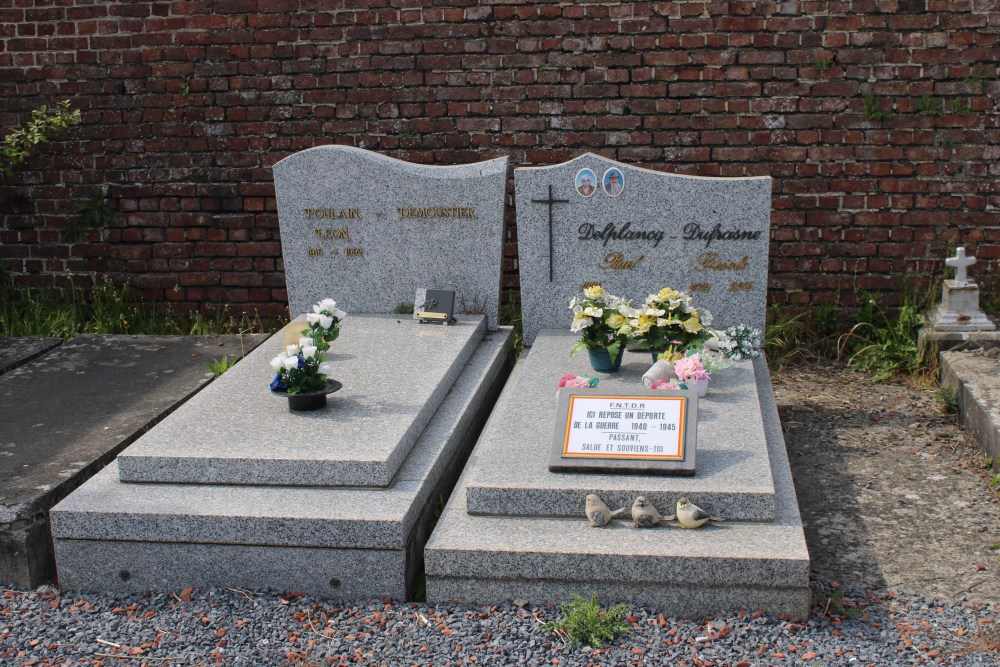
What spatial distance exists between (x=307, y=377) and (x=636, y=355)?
162 cm

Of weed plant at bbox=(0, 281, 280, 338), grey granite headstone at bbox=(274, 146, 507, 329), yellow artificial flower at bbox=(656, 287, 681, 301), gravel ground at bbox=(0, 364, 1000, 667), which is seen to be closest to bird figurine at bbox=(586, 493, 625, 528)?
gravel ground at bbox=(0, 364, 1000, 667)

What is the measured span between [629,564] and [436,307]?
2.44 meters

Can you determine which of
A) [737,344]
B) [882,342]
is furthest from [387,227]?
[882,342]

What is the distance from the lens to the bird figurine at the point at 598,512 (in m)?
3.47

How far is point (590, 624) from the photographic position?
3.19 m

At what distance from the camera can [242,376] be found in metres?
4.72

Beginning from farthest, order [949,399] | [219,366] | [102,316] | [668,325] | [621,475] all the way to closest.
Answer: [102,316] → [949,399] → [219,366] → [668,325] → [621,475]

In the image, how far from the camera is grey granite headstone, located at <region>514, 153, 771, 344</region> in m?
5.27

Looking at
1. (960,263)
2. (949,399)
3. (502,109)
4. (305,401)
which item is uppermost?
(502,109)

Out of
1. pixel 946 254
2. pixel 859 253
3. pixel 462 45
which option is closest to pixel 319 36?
pixel 462 45

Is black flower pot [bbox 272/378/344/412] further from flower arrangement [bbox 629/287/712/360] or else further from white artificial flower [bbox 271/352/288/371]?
flower arrangement [bbox 629/287/712/360]

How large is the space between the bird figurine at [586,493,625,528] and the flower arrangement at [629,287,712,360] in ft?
4.28

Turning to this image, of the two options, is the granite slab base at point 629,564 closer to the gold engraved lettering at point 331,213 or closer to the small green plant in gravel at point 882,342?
the gold engraved lettering at point 331,213

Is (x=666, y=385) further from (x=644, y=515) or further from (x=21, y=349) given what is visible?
(x=21, y=349)
